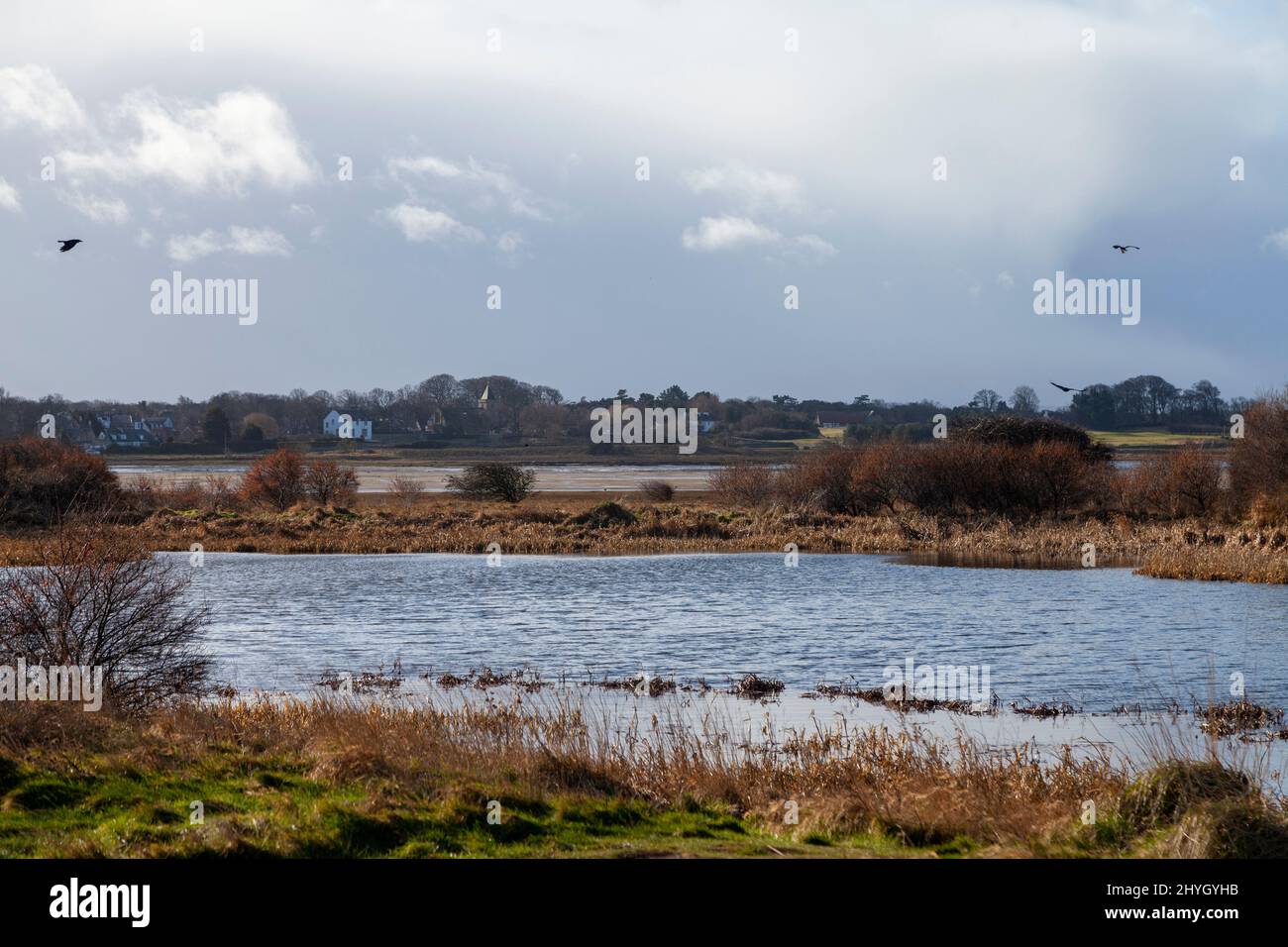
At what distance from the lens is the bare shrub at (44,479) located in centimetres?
6316

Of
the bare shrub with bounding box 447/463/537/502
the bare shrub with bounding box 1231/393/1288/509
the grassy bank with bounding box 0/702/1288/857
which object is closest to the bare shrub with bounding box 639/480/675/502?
the bare shrub with bounding box 447/463/537/502

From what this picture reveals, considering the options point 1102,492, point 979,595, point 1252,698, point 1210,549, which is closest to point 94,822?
point 1252,698

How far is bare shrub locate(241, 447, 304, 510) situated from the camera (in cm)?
7612

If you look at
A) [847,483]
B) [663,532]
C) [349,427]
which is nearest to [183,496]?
[663,532]

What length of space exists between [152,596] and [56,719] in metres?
4.50

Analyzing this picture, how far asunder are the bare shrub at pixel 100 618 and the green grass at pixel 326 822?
186 inches

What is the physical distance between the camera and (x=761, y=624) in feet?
120

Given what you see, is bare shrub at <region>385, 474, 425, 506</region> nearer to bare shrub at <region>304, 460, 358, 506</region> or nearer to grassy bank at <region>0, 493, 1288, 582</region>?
bare shrub at <region>304, 460, 358, 506</region>

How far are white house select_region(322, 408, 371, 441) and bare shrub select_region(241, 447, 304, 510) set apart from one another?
10202 centimetres

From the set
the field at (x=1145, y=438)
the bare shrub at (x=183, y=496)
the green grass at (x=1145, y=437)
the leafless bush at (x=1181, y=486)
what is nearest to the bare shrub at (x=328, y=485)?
the bare shrub at (x=183, y=496)

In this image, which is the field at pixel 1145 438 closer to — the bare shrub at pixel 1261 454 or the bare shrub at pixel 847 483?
the bare shrub at pixel 847 483

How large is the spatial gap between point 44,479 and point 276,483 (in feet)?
45.3

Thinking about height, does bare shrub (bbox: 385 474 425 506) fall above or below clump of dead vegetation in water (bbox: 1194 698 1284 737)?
above
